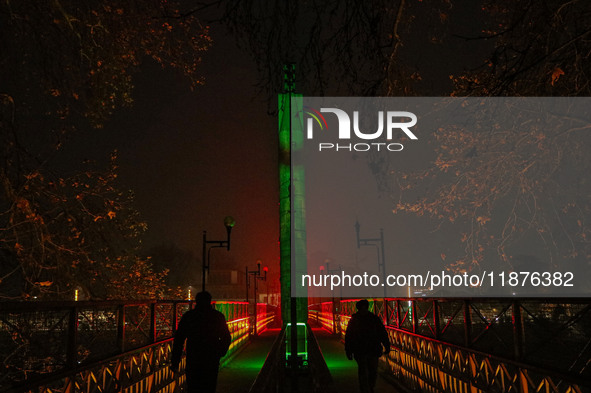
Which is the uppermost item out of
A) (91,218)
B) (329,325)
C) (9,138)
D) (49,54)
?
(49,54)

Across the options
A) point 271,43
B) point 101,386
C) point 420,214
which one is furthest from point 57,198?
point 420,214

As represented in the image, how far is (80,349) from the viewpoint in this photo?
7.87 m

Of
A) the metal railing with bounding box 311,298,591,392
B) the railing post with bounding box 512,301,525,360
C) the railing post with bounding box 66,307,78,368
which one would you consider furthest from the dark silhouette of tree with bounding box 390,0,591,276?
the railing post with bounding box 66,307,78,368

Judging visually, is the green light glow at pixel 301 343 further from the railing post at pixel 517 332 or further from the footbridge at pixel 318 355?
the railing post at pixel 517 332

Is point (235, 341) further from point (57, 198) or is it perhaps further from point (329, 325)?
point (329, 325)

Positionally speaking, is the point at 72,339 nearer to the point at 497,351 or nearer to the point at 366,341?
the point at 366,341

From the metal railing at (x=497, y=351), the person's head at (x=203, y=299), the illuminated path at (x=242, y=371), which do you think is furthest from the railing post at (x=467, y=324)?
the illuminated path at (x=242, y=371)

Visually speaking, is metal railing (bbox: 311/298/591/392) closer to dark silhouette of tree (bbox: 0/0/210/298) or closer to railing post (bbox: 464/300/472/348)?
railing post (bbox: 464/300/472/348)

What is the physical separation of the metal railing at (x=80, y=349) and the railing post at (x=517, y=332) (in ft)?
15.3

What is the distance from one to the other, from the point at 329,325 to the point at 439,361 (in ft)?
81.3

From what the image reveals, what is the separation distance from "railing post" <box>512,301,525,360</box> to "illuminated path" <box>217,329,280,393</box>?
7190 mm

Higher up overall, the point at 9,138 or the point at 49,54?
the point at 49,54

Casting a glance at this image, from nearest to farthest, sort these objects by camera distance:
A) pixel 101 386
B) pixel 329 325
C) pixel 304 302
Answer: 1. pixel 101 386
2. pixel 304 302
3. pixel 329 325

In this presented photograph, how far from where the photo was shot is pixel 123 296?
39.2 feet
